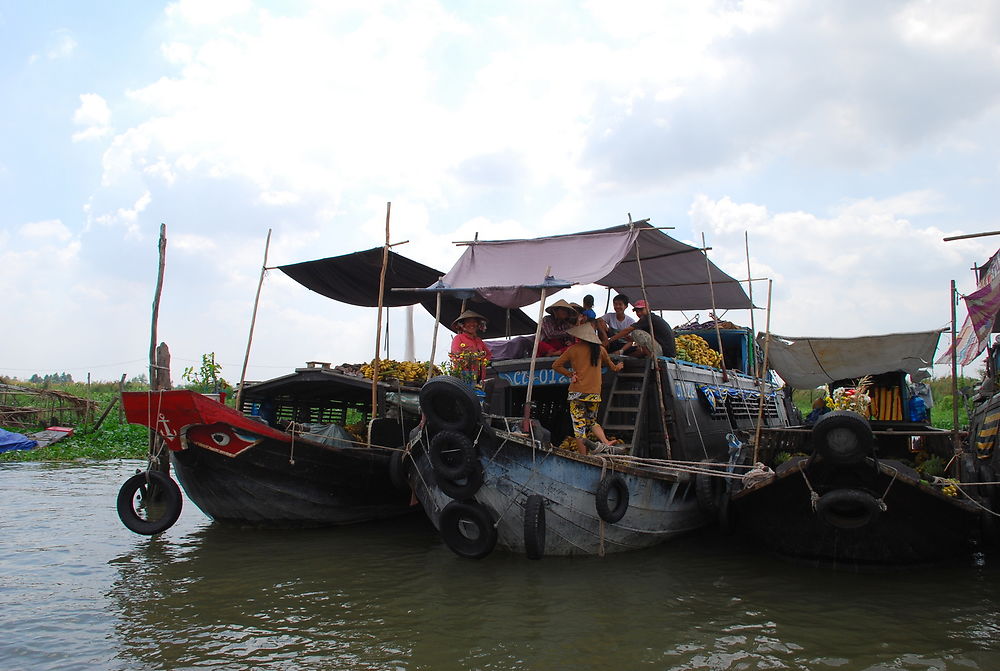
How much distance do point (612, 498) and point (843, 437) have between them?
2.09m

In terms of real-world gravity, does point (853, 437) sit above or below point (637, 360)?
below

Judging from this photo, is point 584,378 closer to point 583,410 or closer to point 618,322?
point 583,410

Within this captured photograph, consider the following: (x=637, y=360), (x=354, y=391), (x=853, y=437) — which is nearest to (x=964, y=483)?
(x=853, y=437)

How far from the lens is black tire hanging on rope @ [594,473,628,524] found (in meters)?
6.31

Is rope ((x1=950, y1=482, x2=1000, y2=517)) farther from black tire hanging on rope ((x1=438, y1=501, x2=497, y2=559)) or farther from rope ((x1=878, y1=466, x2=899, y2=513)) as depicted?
black tire hanging on rope ((x1=438, y1=501, x2=497, y2=559))

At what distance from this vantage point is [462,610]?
5.50 meters

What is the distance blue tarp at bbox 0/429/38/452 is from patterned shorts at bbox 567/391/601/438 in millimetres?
17654

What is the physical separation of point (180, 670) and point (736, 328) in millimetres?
9653

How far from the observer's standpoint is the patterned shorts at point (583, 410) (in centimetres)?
723

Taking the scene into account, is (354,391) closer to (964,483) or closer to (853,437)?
(853,437)

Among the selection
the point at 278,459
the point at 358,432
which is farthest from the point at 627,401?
the point at 278,459

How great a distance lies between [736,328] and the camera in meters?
11.6

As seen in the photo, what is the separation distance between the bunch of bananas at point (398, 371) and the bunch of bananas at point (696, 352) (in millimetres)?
3572

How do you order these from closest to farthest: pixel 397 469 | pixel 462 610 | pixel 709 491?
pixel 462 610
pixel 709 491
pixel 397 469
